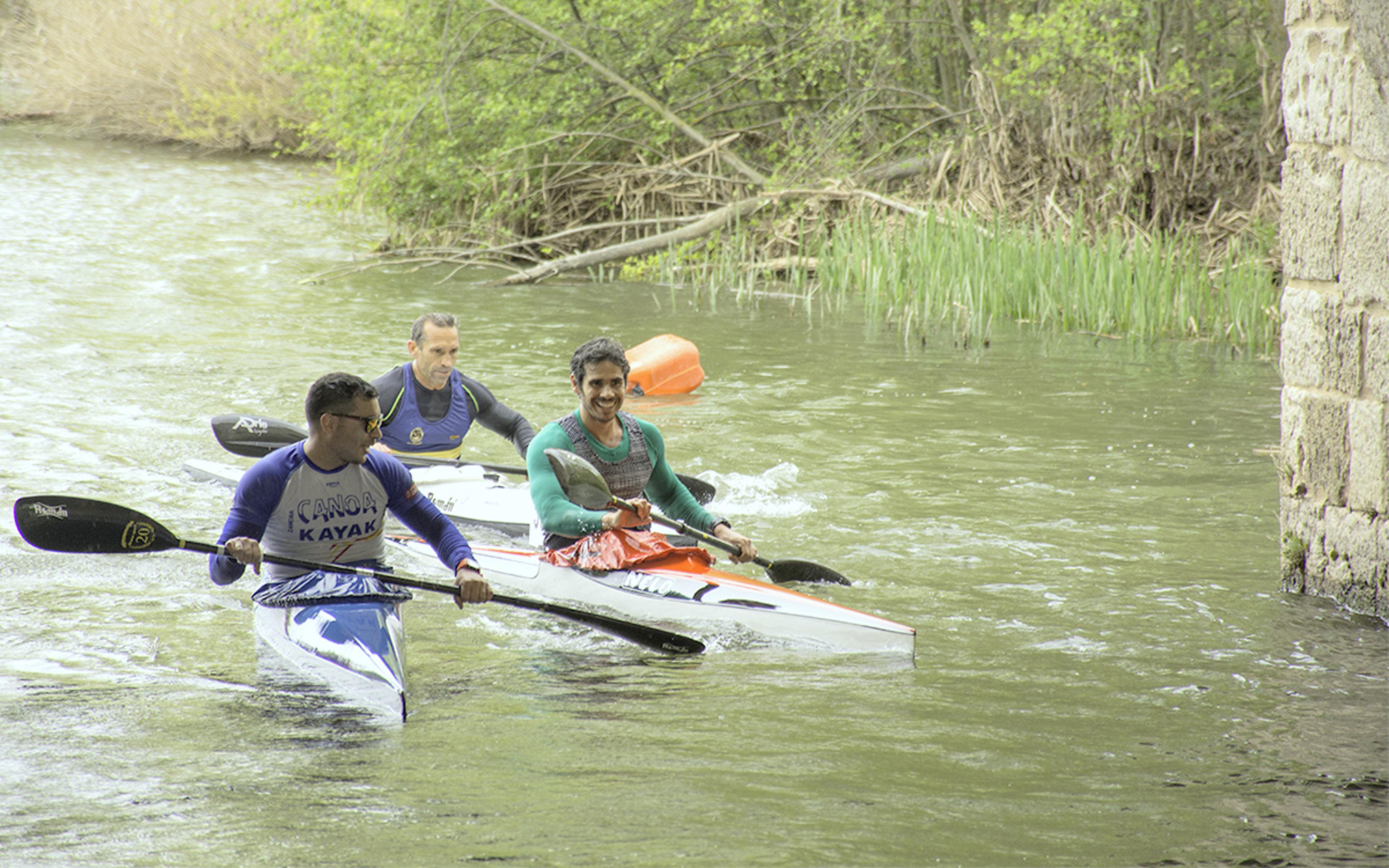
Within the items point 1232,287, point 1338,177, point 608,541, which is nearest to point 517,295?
point 1232,287

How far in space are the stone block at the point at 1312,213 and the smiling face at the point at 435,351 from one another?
3.38 metres

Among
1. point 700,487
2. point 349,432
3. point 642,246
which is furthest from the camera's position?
point 642,246

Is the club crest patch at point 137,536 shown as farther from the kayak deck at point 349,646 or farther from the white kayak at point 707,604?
the white kayak at point 707,604

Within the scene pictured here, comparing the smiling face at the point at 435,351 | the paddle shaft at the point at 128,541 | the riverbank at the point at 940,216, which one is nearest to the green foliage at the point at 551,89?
the riverbank at the point at 940,216

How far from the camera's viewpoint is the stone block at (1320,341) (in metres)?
4.71

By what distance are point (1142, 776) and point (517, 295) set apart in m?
10.8

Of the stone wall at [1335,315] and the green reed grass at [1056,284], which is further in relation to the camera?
the green reed grass at [1056,284]

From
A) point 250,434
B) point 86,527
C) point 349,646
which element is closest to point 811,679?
point 349,646

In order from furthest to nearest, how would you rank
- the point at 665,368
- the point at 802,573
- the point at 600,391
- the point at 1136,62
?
the point at 1136,62
the point at 665,368
the point at 802,573
the point at 600,391

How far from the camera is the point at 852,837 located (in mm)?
3082

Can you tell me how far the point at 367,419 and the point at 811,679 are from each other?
1.54m

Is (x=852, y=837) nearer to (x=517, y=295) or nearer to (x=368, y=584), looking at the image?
(x=368, y=584)

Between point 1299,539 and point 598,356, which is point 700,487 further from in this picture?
point 1299,539

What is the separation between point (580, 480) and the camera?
470 centimetres
